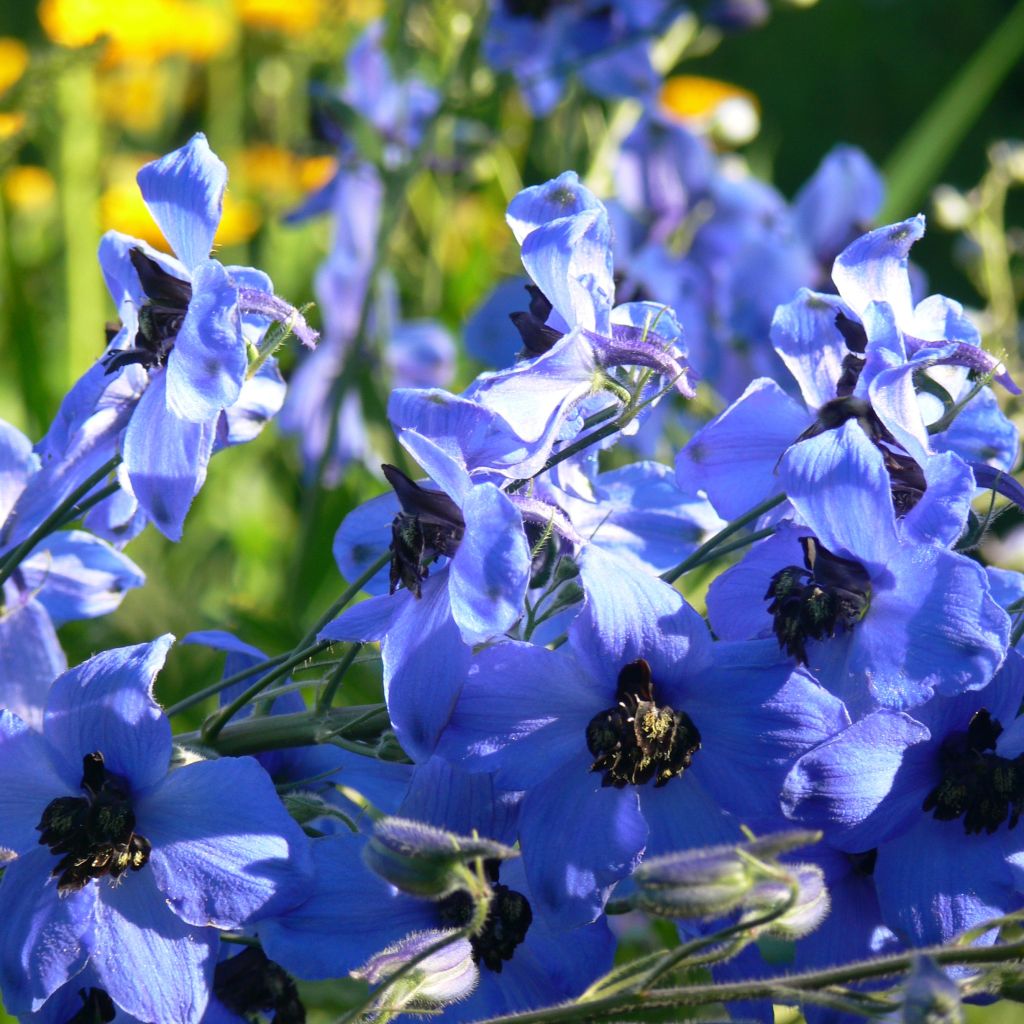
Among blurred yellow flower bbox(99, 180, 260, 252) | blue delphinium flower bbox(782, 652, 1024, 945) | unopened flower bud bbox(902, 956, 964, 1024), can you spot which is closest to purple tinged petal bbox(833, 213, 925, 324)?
blue delphinium flower bbox(782, 652, 1024, 945)

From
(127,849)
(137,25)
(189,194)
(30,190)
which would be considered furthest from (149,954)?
(30,190)

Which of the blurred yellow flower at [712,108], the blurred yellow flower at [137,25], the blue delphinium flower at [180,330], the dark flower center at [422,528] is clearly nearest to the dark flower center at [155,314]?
the blue delphinium flower at [180,330]

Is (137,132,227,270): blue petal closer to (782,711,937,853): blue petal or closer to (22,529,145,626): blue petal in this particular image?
(22,529,145,626): blue petal

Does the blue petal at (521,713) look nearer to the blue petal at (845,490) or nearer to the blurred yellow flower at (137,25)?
the blue petal at (845,490)

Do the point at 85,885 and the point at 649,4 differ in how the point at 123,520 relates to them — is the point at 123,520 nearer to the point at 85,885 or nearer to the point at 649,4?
the point at 85,885

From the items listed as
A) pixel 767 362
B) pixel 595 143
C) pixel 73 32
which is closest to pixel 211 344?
pixel 767 362

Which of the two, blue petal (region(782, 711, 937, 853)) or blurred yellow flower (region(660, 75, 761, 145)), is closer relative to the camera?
blue petal (region(782, 711, 937, 853))
